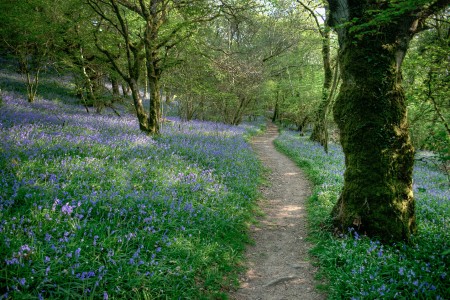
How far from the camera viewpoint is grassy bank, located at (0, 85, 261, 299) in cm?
Answer: 318

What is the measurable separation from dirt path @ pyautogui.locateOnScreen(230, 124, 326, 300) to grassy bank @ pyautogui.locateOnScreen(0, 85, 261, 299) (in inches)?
15.4

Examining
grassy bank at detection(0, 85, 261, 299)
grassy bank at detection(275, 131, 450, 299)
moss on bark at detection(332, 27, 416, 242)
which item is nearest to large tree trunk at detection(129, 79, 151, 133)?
grassy bank at detection(0, 85, 261, 299)

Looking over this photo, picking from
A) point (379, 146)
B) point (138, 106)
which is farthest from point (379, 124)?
point (138, 106)

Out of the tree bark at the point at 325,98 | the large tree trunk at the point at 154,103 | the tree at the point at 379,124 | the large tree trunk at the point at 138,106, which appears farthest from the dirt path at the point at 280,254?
the tree bark at the point at 325,98

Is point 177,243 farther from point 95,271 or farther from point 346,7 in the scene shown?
point 346,7

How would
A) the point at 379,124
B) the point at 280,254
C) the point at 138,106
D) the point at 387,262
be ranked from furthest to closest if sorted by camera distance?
the point at 138,106, the point at 280,254, the point at 379,124, the point at 387,262

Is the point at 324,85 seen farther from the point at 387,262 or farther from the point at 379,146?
the point at 387,262

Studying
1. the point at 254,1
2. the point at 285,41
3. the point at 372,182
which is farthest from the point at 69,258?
the point at 285,41

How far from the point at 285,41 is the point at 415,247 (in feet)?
94.7

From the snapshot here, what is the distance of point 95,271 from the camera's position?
3.41m

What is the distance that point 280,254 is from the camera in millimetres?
6023

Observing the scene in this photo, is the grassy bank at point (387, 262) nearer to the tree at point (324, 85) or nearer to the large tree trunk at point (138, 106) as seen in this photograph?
the large tree trunk at point (138, 106)

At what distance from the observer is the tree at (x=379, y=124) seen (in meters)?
5.43

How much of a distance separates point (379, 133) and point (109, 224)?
5.55 meters
